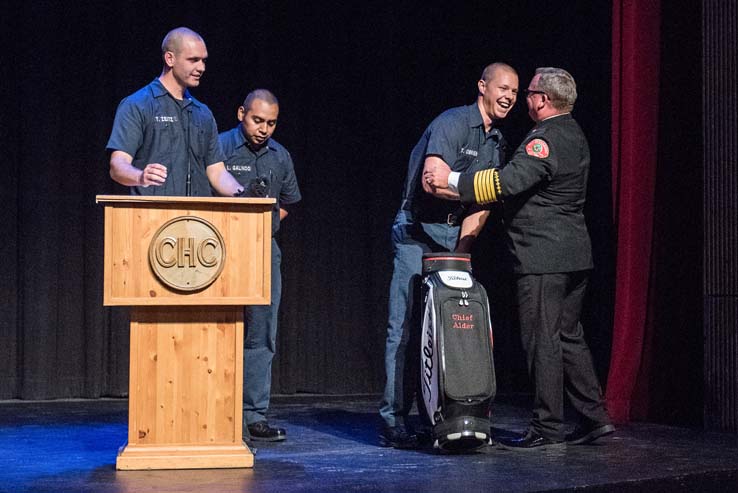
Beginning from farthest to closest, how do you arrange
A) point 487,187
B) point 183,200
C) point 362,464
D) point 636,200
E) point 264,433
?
point 636,200 → point 264,433 → point 487,187 → point 362,464 → point 183,200

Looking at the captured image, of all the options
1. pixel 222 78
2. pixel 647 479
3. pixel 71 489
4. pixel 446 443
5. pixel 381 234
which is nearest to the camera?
pixel 71 489

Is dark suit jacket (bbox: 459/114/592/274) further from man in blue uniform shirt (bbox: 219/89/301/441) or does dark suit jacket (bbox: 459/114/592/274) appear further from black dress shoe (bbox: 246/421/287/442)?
black dress shoe (bbox: 246/421/287/442)

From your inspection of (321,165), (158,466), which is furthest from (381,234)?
(158,466)

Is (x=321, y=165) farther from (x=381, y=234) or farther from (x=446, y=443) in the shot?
(x=446, y=443)

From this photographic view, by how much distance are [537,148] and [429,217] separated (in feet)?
1.77

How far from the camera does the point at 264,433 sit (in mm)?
3938

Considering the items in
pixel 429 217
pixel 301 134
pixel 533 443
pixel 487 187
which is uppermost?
pixel 301 134

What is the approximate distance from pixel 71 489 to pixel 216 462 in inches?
21.1

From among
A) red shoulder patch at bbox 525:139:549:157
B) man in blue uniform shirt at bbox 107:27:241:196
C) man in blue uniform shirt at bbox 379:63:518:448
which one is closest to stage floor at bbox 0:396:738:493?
man in blue uniform shirt at bbox 379:63:518:448

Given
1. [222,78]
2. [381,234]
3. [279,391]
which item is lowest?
[279,391]

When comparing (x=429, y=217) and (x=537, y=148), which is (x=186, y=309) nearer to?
(x=429, y=217)

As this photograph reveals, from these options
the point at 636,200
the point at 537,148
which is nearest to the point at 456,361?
the point at 537,148

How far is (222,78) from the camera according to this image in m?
5.70

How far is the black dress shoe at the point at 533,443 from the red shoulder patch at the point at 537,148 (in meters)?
1.15
